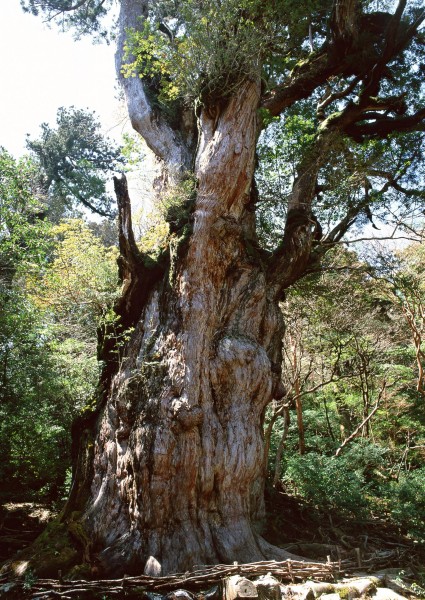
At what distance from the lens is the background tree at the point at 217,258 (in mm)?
4492

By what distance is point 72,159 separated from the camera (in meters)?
16.3

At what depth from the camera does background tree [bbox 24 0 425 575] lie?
4.49m

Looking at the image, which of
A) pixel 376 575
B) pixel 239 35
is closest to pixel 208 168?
pixel 239 35

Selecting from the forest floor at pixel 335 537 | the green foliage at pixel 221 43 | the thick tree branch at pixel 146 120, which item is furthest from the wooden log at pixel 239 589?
the green foliage at pixel 221 43

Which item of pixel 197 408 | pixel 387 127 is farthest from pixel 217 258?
pixel 387 127

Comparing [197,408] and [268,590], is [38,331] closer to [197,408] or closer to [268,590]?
[197,408]

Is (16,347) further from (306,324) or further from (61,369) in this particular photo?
(306,324)

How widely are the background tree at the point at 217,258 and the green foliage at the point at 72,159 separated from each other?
792cm

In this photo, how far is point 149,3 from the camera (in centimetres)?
947

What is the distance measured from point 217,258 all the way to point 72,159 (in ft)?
41.9

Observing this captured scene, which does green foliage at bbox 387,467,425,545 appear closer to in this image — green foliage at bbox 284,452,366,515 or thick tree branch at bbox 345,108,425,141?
green foliage at bbox 284,452,366,515

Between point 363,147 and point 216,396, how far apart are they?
18.7 ft

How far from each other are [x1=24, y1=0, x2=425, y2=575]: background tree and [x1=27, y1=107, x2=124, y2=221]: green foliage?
26.0 feet

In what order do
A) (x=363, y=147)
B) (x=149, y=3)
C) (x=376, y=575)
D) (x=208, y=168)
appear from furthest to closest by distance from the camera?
(x=149, y=3)
(x=363, y=147)
(x=208, y=168)
(x=376, y=575)
